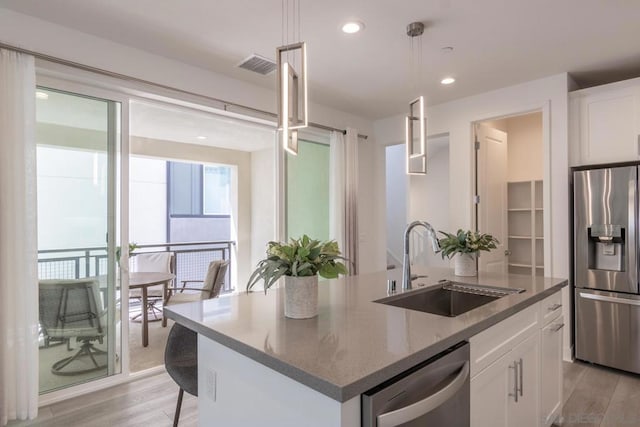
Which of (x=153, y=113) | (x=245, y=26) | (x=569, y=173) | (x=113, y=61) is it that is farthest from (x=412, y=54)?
(x=153, y=113)

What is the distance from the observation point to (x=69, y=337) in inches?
108

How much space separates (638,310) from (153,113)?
527cm

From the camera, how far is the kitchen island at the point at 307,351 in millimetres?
979

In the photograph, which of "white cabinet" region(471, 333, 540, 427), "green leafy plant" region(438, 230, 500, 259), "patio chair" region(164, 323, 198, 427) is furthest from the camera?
"green leafy plant" region(438, 230, 500, 259)

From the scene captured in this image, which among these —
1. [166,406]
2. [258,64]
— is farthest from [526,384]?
[258,64]

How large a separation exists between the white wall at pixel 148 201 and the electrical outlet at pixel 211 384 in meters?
5.69

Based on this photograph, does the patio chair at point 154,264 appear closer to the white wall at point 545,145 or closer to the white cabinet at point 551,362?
the white wall at point 545,145

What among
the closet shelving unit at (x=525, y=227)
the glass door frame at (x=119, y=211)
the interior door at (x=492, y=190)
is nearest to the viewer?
the glass door frame at (x=119, y=211)

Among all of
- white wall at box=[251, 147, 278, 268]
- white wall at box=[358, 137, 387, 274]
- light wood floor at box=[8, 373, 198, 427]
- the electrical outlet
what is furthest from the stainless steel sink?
white wall at box=[251, 147, 278, 268]

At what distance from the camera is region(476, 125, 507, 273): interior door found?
4.23 meters

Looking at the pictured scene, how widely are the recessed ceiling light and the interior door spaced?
2.24 meters

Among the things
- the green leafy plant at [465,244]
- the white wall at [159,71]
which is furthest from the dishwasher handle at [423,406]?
the white wall at [159,71]

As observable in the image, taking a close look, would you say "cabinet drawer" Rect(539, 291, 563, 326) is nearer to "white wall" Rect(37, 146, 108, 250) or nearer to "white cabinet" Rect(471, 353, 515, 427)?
"white cabinet" Rect(471, 353, 515, 427)

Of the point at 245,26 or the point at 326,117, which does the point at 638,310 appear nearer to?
the point at 326,117
